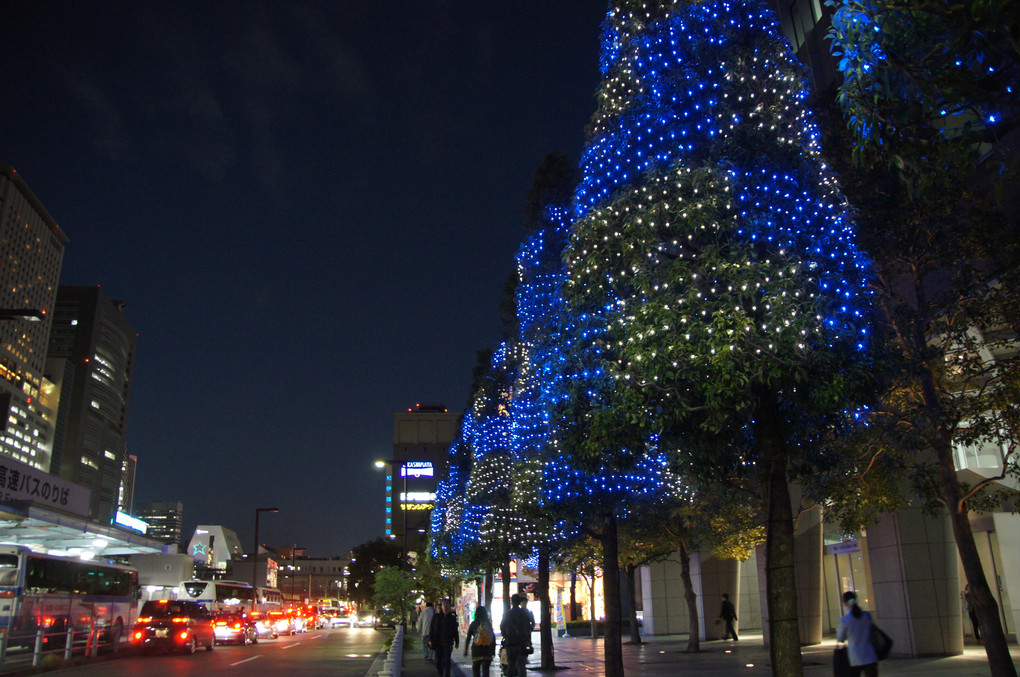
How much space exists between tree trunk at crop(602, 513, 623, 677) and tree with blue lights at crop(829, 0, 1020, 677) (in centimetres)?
531

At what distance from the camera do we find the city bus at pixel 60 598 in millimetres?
18125

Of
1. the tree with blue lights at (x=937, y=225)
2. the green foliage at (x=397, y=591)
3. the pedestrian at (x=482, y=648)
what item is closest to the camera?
the tree with blue lights at (x=937, y=225)

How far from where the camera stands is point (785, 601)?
9.24m

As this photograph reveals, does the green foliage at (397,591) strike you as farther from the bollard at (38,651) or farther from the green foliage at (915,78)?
the green foliage at (915,78)

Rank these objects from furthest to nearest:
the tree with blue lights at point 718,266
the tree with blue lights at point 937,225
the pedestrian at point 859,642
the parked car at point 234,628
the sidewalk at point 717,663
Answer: the parked car at point 234,628
the sidewalk at point 717,663
the pedestrian at point 859,642
the tree with blue lights at point 718,266
the tree with blue lights at point 937,225

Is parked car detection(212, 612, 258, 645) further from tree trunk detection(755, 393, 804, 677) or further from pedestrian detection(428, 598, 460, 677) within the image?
tree trunk detection(755, 393, 804, 677)

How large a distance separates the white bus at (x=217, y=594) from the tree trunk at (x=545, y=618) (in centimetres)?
2098

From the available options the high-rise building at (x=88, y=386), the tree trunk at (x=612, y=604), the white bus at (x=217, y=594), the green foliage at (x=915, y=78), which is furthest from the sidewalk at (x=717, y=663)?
the high-rise building at (x=88, y=386)

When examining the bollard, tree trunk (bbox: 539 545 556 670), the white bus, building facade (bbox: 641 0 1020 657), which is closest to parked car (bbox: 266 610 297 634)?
the white bus

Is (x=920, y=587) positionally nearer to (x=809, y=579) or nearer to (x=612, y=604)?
(x=809, y=579)

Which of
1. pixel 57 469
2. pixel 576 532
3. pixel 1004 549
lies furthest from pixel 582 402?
pixel 57 469

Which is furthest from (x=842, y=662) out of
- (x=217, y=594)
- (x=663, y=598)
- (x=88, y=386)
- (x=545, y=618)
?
(x=88, y=386)

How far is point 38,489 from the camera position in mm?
22547

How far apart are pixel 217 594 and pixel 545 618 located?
2984 cm
